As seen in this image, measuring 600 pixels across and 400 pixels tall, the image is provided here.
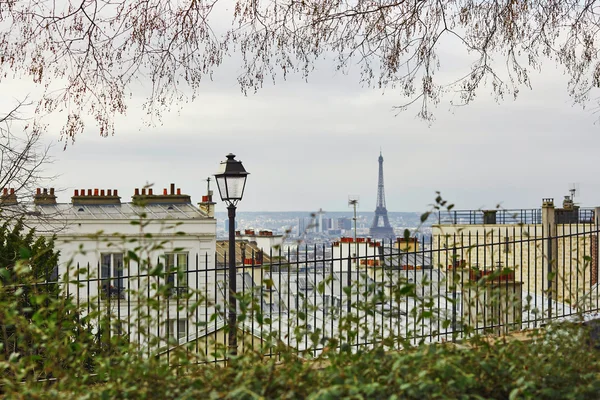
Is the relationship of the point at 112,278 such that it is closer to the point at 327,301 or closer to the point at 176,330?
the point at 327,301

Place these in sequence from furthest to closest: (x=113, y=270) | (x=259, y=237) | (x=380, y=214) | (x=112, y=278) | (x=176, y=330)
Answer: (x=380, y=214)
(x=259, y=237)
(x=113, y=270)
(x=176, y=330)
(x=112, y=278)

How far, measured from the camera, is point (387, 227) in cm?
7550

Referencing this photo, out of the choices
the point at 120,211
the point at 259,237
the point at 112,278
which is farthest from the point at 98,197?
the point at 112,278

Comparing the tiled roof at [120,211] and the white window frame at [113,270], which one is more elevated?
the tiled roof at [120,211]

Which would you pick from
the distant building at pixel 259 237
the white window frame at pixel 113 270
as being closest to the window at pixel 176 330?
the white window frame at pixel 113 270

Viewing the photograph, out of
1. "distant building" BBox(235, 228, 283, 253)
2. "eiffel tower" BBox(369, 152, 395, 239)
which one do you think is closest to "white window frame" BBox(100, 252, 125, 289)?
"distant building" BBox(235, 228, 283, 253)

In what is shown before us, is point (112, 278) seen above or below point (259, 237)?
above

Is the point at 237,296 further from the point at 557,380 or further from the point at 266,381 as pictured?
the point at 557,380

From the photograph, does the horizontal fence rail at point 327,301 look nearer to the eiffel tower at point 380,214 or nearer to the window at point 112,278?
the window at point 112,278

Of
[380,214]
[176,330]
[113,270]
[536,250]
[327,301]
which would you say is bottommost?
[176,330]

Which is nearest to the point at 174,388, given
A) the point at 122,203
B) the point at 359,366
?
the point at 359,366

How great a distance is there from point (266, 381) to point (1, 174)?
10790 mm

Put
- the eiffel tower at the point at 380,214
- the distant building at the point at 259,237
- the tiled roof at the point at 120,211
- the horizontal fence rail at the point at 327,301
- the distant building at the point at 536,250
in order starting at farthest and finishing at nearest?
the eiffel tower at the point at 380,214 → the distant building at the point at 259,237 → the tiled roof at the point at 120,211 → the distant building at the point at 536,250 → the horizontal fence rail at the point at 327,301

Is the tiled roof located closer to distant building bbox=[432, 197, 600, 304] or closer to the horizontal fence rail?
distant building bbox=[432, 197, 600, 304]
